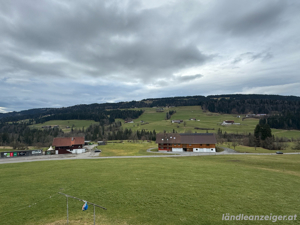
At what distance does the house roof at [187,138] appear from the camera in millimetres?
81000

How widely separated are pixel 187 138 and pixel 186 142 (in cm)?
261

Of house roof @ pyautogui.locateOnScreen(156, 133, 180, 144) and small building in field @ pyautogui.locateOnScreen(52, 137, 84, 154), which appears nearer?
small building in field @ pyautogui.locateOnScreen(52, 137, 84, 154)

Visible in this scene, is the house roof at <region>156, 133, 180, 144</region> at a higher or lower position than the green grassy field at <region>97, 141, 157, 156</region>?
higher

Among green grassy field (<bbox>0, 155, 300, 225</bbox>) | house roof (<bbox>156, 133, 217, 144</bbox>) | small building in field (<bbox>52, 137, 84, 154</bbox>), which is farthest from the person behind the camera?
house roof (<bbox>156, 133, 217, 144</bbox>)

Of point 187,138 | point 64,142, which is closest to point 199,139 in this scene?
point 187,138

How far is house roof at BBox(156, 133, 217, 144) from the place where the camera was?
8100 cm

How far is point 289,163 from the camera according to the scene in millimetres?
40469

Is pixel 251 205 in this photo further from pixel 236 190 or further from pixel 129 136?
pixel 129 136

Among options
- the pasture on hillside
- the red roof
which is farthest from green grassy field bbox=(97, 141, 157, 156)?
the red roof

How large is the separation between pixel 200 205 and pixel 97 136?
151m

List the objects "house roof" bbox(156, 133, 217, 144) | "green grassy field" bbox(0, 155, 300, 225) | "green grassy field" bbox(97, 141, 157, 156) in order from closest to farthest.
→ "green grassy field" bbox(0, 155, 300, 225) < "green grassy field" bbox(97, 141, 157, 156) < "house roof" bbox(156, 133, 217, 144)

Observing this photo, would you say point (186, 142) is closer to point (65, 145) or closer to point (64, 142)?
point (65, 145)

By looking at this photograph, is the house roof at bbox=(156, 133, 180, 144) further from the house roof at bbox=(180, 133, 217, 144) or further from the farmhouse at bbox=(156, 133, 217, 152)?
the house roof at bbox=(180, 133, 217, 144)

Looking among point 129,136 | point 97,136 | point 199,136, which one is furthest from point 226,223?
point 97,136
